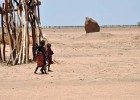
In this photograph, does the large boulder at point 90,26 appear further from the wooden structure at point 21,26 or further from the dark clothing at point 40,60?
the dark clothing at point 40,60

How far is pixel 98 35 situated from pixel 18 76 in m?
27.2

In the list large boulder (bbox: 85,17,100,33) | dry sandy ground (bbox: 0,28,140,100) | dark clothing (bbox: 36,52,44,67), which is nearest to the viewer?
dry sandy ground (bbox: 0,28,140,100)

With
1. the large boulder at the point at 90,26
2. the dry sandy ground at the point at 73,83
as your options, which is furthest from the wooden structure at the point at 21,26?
the large boulder at the point at 90,26

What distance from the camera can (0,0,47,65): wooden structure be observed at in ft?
56.1

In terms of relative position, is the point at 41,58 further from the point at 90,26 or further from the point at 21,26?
the point at 90,26

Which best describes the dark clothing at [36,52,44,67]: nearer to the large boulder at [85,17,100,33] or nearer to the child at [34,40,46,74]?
the child at [34,40,46,74]

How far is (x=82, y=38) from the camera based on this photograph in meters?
40.4

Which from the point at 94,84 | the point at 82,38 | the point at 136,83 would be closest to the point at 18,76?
the point at 94,84

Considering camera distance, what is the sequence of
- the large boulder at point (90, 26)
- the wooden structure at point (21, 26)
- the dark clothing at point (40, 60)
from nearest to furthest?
the dark clothing at point (40, 60) → the wooden structure at point (21, 26) → the large boulder at point (90, 26)

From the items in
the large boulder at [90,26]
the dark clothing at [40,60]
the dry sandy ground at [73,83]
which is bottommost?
the large boulder at [90,26]

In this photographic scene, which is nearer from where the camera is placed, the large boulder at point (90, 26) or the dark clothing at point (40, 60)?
the dark clothing at point (40, 60)

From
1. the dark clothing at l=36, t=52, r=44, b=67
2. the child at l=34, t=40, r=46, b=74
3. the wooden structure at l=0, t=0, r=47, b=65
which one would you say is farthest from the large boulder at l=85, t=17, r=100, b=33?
the dark clothing at l=36, t=52, r=44, b=67

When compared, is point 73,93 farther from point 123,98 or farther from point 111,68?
point 111,68

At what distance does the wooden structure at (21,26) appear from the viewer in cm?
1710
